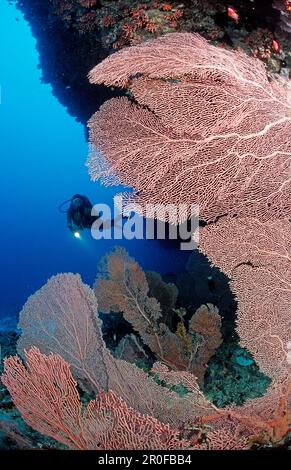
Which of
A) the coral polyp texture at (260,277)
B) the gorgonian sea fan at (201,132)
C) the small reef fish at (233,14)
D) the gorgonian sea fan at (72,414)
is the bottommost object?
the gorgonian sea fan at (72,414)

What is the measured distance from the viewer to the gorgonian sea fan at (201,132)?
2.83 m

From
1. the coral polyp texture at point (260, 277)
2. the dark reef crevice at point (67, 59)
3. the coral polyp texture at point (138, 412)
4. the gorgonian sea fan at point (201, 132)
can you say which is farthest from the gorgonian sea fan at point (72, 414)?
the dark reef crevice at point (67, 59)

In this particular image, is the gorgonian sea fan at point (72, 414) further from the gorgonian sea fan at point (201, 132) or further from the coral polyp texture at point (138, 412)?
the gorgonian sea fan at point (201, 132)

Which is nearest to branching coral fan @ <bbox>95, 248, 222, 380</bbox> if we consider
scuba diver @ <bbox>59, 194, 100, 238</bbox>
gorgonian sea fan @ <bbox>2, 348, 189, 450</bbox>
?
gorgonian sea fan @ <bbox>2, 348, 189, 450</bbox>

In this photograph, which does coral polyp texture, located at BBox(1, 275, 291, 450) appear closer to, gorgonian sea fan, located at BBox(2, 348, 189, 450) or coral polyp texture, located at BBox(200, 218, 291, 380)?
gorgonian sea fan, located at BBox(2, 348, 189, 450)

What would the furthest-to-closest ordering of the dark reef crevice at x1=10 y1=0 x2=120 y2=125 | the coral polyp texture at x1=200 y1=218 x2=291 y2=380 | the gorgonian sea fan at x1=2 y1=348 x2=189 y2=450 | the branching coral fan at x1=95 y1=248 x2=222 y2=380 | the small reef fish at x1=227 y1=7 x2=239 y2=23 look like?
the dark reef crevice at x1=10 y1=0 x2=120 y2=125 < the branching coral fan at x1=95 y1=248 x2=222 y2=380 < the small reef fish at x1=227 y1=7 x2=239 y2=23 < the coral polyp texture at x1=200 y1=218 x2=291 y2=380 < the gorgonian sea fan at x1=2 y1=348 x2=189 y2=450

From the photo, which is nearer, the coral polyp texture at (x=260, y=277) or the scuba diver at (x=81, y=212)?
the coral polyp texture at (x=260, y=277)

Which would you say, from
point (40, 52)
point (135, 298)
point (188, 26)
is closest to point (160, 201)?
point (135, 298)

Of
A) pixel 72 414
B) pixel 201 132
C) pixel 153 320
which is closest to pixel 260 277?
pixel 201 132

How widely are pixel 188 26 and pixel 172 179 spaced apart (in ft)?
9.42

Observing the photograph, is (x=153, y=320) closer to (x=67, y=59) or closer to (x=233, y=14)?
(x=233, y=14)

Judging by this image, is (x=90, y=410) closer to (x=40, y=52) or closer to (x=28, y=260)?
(x=40, y=52)

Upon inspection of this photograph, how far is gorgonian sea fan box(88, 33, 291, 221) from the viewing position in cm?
283

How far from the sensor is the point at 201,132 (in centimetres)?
294
